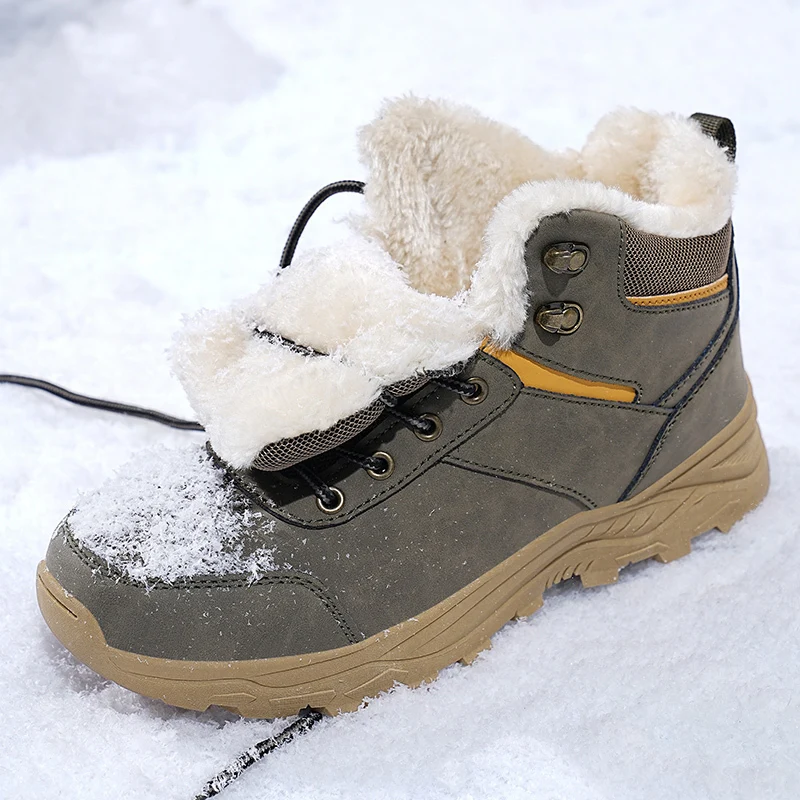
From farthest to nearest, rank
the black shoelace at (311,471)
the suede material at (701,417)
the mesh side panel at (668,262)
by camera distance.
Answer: the suede material at (701,417) → the mesh side panel at (668,262) → the black shoelace at (311,471)

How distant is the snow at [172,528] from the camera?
833mm

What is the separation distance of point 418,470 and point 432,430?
0.14ft

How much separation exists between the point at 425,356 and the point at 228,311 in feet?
0.72

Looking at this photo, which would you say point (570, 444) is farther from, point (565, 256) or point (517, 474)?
point (565, 256)

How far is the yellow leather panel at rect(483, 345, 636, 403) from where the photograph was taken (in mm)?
888

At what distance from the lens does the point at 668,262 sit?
0.91 m

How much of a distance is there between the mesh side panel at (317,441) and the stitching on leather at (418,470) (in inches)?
2.1

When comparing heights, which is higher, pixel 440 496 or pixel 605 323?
pixel 605 323

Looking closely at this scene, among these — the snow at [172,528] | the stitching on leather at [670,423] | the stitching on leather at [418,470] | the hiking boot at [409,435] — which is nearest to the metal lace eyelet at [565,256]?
the hiking boot at [409,435]

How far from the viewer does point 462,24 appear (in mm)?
2670

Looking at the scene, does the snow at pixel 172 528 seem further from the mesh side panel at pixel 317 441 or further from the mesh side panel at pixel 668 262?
the mesh side panel at pixel 668 262

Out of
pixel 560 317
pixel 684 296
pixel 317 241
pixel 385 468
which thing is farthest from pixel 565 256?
pixel 317 241

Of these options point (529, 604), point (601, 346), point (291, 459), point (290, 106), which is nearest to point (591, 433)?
point (601, 346)

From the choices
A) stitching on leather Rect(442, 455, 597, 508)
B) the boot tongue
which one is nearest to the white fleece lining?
the boot tongue
